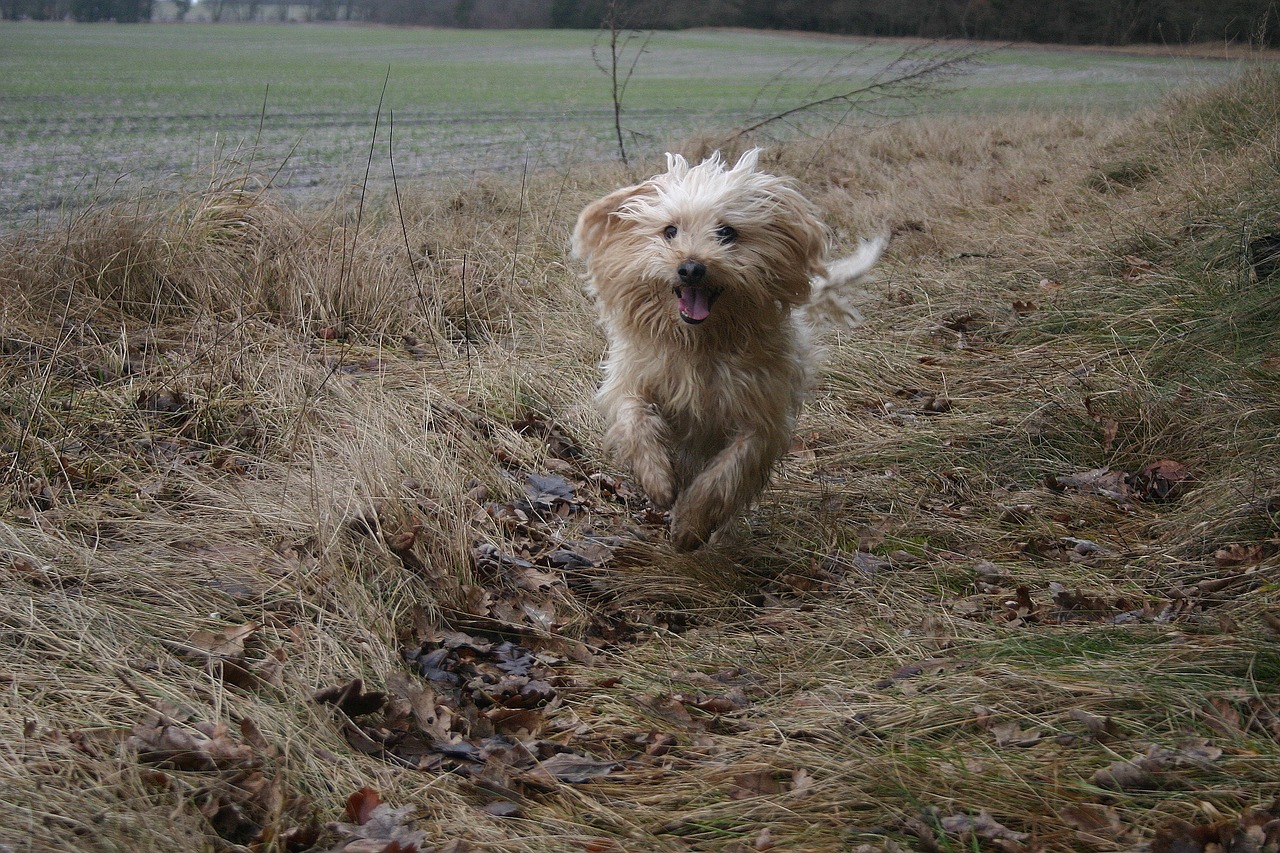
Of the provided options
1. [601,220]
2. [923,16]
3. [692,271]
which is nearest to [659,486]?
[692,271]

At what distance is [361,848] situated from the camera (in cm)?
238

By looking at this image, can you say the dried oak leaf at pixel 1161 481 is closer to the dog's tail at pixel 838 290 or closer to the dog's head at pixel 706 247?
the dog's tail at pixel 838 290

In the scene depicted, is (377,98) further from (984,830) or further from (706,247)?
(984,830)

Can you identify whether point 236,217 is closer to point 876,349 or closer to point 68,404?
point 68,404

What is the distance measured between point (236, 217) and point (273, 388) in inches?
76.8

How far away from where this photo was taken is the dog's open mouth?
4.07 meters

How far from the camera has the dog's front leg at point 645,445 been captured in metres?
4.19

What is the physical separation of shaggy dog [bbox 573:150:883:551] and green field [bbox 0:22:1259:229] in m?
2.08

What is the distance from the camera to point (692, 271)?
13.2ft

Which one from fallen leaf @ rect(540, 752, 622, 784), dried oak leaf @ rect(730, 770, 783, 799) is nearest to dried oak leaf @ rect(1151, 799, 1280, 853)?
dried oak leaf @ rect(730, 770, 783, 799)

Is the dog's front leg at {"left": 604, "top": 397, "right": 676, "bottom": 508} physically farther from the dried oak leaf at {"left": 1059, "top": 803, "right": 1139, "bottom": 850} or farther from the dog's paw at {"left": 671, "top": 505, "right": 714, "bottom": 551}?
the dried oak leaf at {"left": 1059, "top": 803, "right": 1139, "bottom": 850}

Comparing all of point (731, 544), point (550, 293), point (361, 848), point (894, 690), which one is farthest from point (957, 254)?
point (361, 848)

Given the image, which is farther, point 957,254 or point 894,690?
point 957,254

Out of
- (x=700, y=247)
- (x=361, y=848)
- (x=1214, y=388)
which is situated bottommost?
(x=361, y=848)
